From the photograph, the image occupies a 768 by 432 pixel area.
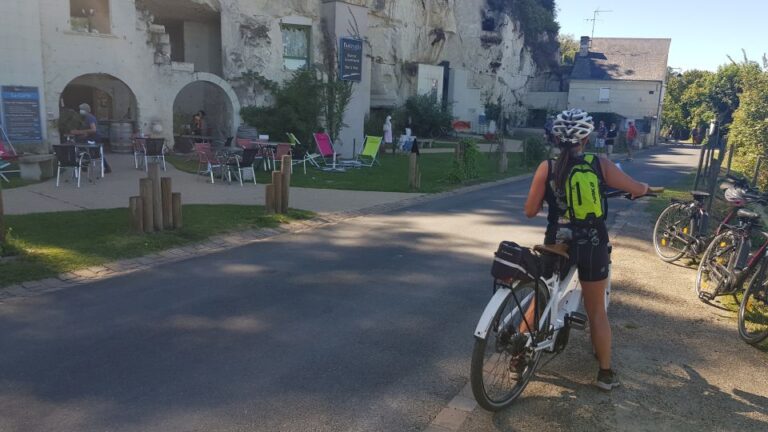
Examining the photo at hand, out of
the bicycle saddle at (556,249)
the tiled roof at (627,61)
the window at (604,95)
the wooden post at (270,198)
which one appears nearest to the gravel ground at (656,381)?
the bicycle saddle at (556,249)

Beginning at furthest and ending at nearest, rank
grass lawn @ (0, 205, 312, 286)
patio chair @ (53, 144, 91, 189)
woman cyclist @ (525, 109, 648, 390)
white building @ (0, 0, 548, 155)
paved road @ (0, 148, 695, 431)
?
white building @ (0, 0, 548, 155) → patio chair @ (53, 144, 91, 189) → grass lawn @ (0, 205, 312, 286) → woman cyclist @ (525, 109, 648, 390) → paved road @ (0, 148, 695, 431)

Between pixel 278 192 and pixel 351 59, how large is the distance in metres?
11.8

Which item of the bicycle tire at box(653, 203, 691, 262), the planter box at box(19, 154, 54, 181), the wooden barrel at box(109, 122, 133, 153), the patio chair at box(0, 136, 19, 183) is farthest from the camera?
the wooden barrel at box(109, 122, 133, 153)

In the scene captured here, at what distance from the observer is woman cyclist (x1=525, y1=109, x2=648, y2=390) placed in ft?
11.8

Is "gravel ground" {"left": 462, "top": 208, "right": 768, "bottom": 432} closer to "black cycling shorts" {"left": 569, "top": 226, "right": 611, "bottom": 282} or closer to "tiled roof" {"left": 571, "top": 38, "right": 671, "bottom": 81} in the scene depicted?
"black cycling shorts" {"left": 569, "top": 226, "right": 611, "bottom": 282}

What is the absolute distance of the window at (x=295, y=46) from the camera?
2114cm

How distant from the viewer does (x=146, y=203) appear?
297 inches

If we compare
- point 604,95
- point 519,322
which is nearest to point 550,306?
point 519,322

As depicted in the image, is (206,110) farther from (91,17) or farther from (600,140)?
(600,140)

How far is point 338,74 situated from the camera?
20.2 metres

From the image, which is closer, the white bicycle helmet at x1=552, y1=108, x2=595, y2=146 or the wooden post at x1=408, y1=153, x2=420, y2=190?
the white bicycle helmet at x1=552, y1=108, x2=595, y2=146

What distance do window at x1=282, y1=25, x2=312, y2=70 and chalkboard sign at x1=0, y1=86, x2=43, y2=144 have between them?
347 inches

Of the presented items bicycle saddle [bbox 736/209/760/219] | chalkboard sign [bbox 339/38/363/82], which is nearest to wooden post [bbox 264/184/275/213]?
bicycle saddle [bbox 736/209/760/219]

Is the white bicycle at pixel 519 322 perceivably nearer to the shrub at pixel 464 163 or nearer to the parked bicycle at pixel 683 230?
the parked bicycle at pixel 683 230
